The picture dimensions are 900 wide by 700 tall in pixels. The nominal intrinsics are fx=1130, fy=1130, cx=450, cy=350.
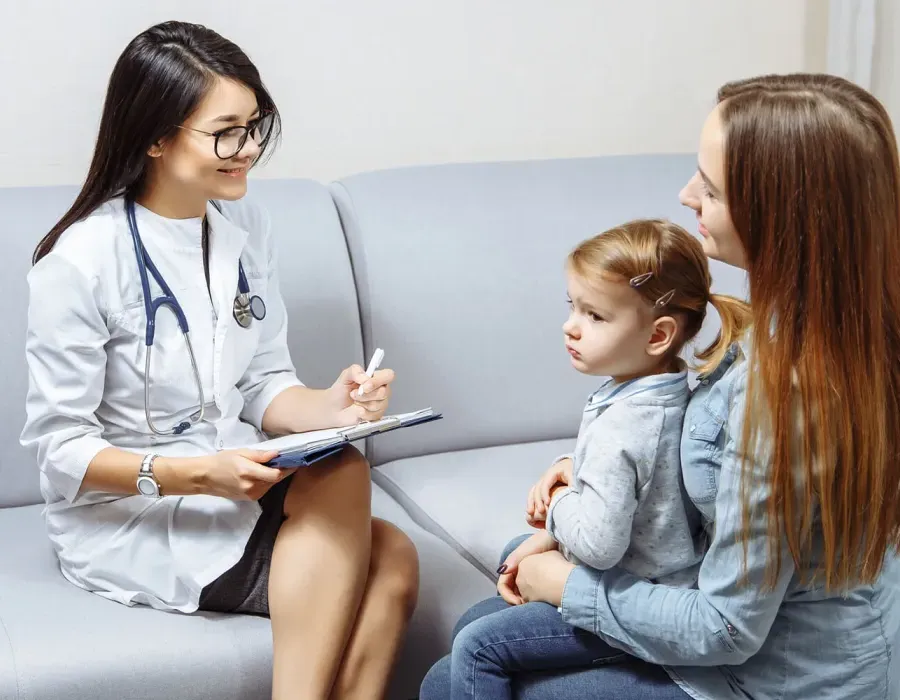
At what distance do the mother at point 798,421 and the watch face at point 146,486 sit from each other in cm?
69

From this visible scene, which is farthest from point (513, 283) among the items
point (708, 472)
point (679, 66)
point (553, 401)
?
point (708, 472)

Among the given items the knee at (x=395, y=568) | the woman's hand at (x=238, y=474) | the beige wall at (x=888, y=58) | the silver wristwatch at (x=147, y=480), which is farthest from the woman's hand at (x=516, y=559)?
the beige wall at (x=888, y=58)

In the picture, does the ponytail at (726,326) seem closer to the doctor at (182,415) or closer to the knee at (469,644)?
the knee at (469,644)

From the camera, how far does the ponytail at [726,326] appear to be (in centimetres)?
131

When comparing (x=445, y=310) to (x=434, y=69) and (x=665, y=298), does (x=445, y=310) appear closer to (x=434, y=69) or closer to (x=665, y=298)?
(x=434, y=69)

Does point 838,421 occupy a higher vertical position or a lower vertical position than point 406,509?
higher

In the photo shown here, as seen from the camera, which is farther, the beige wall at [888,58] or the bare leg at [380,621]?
the beige wall at [888,58]

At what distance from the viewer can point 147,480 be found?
159 cm

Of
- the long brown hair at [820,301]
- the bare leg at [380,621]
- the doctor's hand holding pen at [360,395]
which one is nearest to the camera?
the long brown hair at [820,301]

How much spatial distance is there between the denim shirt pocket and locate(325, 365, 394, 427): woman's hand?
59cm

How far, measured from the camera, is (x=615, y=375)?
1.38 meters

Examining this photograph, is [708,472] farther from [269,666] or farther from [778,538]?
[269,666]

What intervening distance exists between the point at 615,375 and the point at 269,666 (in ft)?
2.10

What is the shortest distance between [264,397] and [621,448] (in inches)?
31.7
